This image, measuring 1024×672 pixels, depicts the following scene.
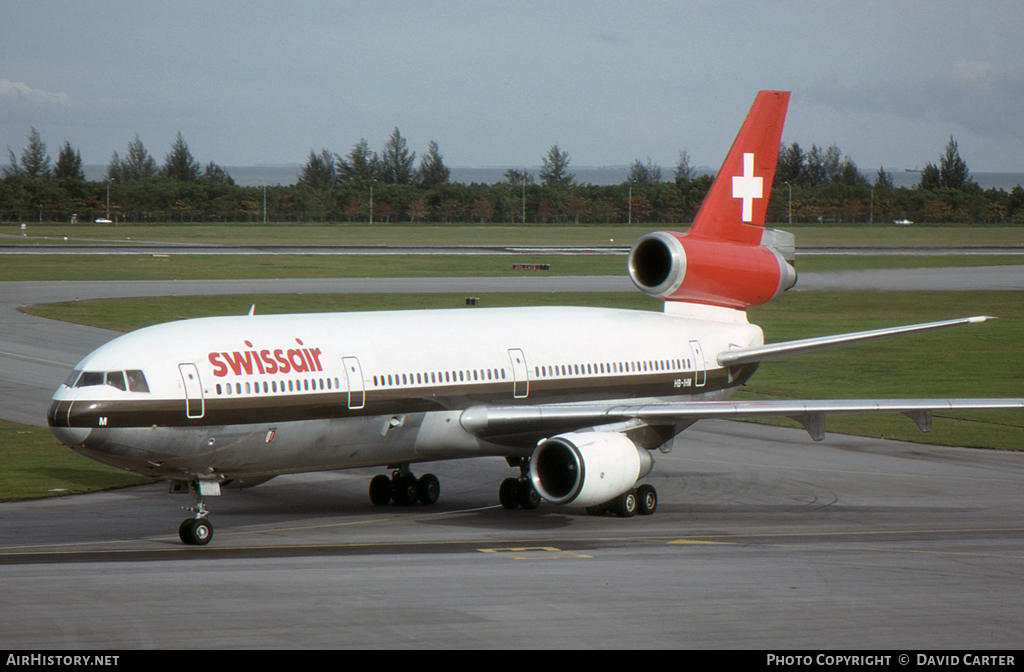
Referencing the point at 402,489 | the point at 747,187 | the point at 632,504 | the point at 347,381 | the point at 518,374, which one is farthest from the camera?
the point at 747,187

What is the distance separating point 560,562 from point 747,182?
15042 millimetres

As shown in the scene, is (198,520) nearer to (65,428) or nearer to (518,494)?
(65,428)

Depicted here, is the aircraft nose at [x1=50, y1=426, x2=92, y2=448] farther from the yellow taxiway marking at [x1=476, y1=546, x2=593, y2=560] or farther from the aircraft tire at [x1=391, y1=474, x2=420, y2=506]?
the aircraft tire at [x1=391, y1=474, x2=420, y2=506]

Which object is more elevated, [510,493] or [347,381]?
[347,381]

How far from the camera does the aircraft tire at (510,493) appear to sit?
2833 centimetres

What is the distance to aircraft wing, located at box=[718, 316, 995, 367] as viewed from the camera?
2881 cm

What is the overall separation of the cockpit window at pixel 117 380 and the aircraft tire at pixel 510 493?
9.96 m

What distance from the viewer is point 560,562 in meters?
21.8

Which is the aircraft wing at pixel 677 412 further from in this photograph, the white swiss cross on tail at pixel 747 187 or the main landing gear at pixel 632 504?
the white swiss cross on tail at pixel 747 187

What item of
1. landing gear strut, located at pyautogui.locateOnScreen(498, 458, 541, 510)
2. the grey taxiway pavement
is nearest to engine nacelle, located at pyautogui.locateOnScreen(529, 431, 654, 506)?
the grey taxiway pavement

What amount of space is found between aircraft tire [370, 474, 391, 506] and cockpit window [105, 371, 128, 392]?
8.23 meters

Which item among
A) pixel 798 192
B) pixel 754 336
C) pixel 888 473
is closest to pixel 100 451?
pixel 754 336

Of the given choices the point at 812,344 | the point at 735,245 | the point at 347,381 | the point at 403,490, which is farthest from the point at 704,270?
the point at 347,381
